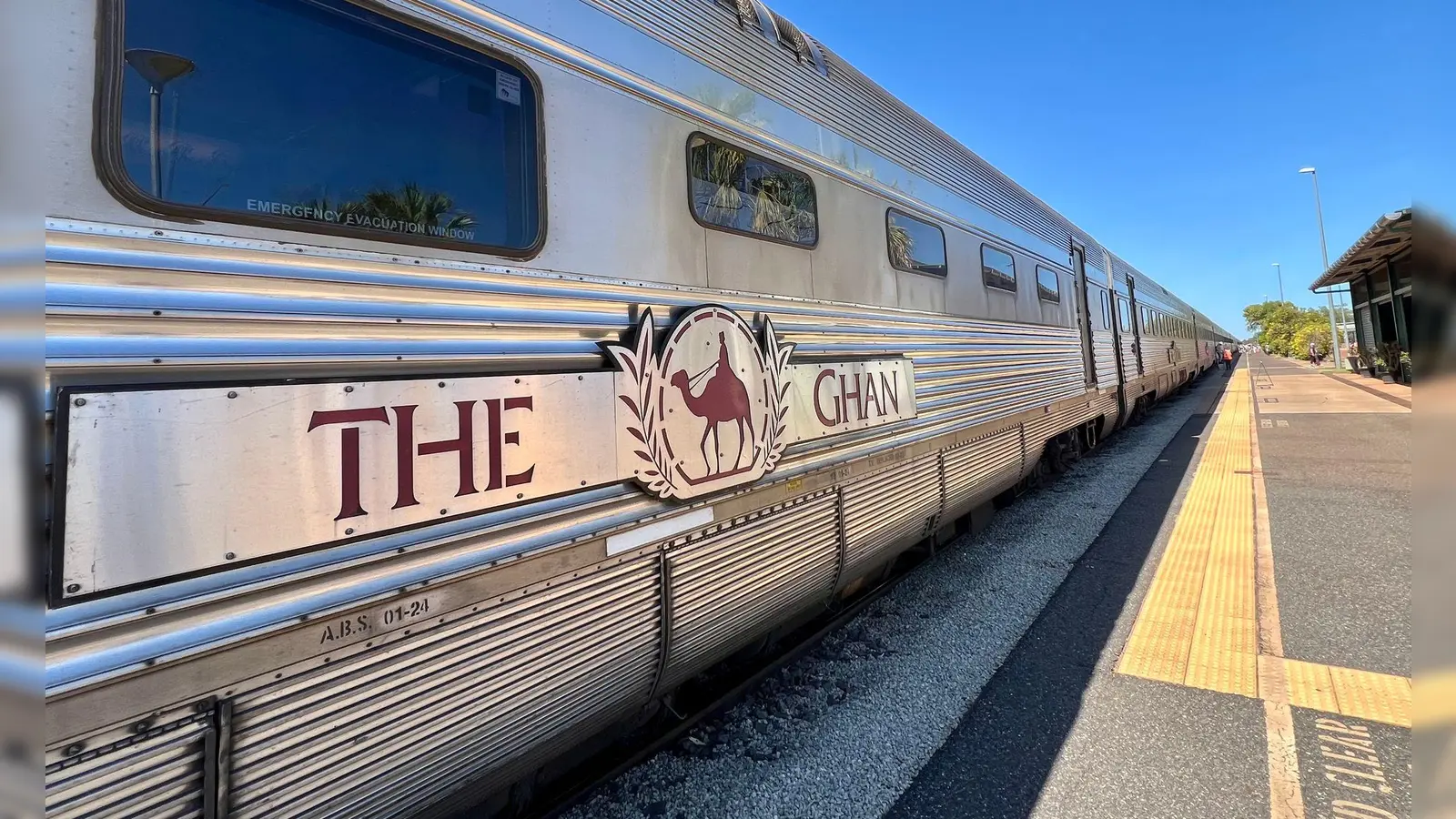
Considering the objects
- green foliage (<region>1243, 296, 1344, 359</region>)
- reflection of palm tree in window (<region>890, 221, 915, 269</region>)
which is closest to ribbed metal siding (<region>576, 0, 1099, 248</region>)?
reflection of palm tree in window (<region>890, 221, 915, 269</region>)

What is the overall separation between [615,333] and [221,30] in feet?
4.08

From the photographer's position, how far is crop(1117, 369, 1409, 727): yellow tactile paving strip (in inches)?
124

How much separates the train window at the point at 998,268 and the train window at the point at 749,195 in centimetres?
266

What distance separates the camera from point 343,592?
61.9 inches

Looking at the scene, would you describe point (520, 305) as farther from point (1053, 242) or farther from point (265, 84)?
point (1053, 242)

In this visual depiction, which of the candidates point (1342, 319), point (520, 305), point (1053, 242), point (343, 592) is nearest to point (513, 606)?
point (343, 592)

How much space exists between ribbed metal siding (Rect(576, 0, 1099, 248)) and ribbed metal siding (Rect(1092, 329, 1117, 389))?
3476mm

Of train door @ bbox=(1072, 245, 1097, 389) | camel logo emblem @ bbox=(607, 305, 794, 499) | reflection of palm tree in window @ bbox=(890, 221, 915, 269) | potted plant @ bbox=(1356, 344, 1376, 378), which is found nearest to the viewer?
camel logo emblem @ bbox=(607, 305, 794, 499)

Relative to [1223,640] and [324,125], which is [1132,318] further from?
[324,125]

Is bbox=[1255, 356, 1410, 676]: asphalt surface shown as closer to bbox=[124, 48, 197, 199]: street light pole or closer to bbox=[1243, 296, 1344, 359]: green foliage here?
bbox=[124, 48, 197, 199]: street light pole

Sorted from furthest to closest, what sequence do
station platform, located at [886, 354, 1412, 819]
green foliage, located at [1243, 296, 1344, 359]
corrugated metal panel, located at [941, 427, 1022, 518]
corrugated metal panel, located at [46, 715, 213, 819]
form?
1. green foliage, located at [1243, 296, 1344, 359]
2. corrugated metal panel, located at [941, 427, 1022, 518]
3. station platform, located at [886, 354, 1412, 819]
4. corrugated metal panel, located at [46, 715, 213, 819]

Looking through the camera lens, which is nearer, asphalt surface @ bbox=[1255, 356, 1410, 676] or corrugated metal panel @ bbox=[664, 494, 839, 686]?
corrugated metal panel @ bbox=[664, 494, 839, 686]

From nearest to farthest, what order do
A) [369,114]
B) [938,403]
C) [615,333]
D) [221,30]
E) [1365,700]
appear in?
[221,30] < [369,114] < [615,333] < [1365,700] < [938,403]

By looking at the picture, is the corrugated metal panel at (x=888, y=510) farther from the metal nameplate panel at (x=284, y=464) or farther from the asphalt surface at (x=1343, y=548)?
the asphalt surface at (x=1343, y=548)
